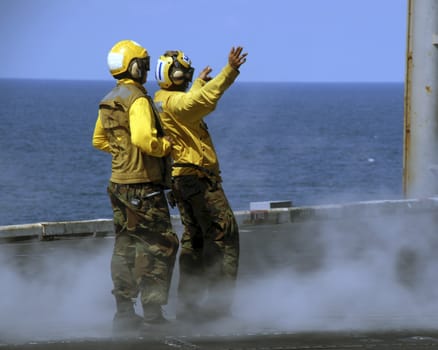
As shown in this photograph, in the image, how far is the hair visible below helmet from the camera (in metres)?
7.32

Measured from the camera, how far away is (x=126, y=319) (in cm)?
690

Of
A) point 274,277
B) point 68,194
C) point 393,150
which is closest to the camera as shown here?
point 274,277

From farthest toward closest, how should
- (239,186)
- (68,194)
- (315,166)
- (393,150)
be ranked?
(393,150), (315,166), (239,186), (68,194)

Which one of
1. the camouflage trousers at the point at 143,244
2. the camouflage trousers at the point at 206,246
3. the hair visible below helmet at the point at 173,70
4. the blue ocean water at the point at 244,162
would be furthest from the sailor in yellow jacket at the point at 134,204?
the blue ocean water at the point at 244,162

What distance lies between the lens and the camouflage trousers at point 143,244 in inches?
269

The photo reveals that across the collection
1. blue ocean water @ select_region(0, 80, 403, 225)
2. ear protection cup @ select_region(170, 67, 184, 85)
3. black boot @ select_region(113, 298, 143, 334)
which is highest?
ear protection cup @ select_region(170, 67, 184, 85)

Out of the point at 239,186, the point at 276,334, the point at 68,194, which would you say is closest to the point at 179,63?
the point at 276,334

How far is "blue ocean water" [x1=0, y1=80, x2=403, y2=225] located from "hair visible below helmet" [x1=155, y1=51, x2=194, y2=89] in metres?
18.6

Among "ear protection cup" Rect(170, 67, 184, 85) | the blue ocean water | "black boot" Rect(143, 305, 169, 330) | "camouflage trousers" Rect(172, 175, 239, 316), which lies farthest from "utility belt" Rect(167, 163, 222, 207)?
the blue ocean water

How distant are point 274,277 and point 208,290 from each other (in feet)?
4.09

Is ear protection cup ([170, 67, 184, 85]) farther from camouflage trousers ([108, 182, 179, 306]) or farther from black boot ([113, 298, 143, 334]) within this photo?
black boot ([113, 298, 143, 334])

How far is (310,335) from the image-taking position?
6691mm

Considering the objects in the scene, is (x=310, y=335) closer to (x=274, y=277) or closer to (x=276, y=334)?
(x=276, y=334)

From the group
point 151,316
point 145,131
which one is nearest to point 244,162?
point 151,316
